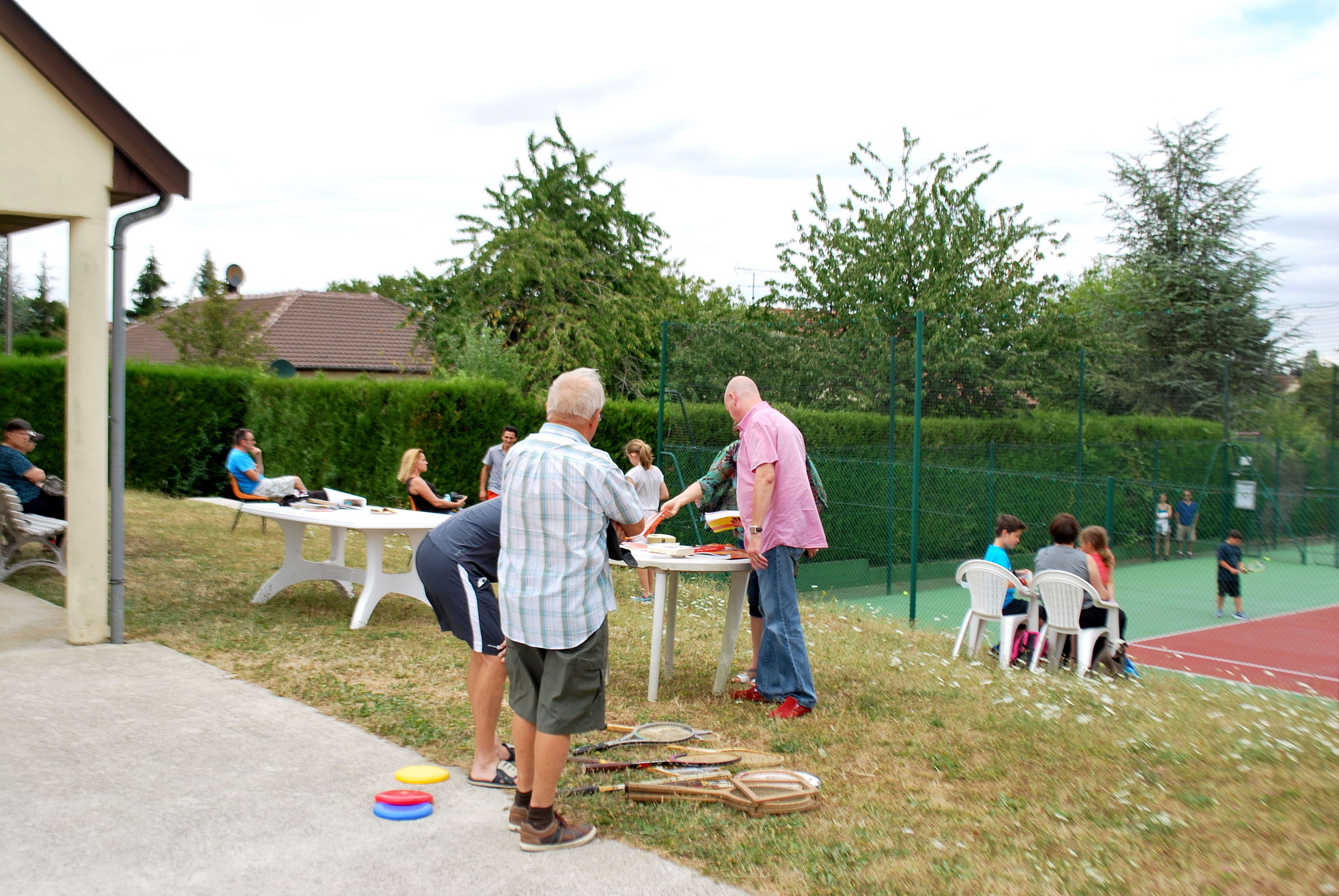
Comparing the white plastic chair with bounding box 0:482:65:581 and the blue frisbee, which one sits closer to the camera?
the blue frisbee

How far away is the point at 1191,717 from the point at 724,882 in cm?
353

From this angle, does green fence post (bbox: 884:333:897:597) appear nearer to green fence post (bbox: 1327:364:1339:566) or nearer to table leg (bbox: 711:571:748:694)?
table leg (bbox: 711:571:748:694)

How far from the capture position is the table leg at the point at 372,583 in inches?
305

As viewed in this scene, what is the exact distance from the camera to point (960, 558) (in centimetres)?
1362

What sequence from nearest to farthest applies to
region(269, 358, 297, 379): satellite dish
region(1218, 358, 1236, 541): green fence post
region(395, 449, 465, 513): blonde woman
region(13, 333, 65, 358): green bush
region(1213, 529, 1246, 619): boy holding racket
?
region(395, 449, 465, 513): blonde woman, region(1213, 529, 1246, 619): boy holding racket, region(1218, 358, 1236, 541): green fence post, region(13, 333, 65, 358): green bush, region(269, 358, 297, 379): satellite dish

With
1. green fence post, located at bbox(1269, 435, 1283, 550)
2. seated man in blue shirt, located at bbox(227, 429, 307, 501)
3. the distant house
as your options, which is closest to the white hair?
seated man in blue shirt, located at bbox(227, 429, 307, 501)

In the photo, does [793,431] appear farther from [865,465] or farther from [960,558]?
[960,558]

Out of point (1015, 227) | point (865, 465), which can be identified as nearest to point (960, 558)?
point (865, 465)

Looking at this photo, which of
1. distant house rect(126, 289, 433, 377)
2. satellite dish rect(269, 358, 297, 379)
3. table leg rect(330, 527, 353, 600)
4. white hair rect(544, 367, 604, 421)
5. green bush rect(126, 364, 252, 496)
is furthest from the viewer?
distant house rect(126, 289, 433, 377)

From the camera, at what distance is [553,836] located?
12.4 feet

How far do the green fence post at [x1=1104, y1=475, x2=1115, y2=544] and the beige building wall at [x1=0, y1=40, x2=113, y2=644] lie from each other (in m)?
11.8

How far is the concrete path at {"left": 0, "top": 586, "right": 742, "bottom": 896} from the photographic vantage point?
349 centimetres

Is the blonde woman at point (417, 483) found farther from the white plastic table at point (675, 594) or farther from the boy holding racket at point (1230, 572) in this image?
the boy holding racket at point (1230, 572)

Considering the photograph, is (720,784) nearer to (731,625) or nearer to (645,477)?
(731,625)
